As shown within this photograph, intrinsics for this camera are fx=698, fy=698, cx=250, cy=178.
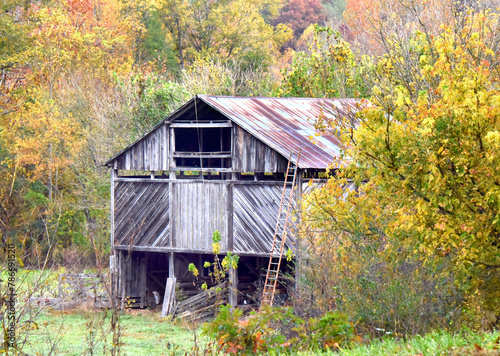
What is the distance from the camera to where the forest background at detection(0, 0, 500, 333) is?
9.22m

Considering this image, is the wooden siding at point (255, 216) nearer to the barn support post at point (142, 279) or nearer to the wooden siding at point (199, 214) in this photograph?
the wooden siding at point (199, 214)

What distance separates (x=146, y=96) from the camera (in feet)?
102

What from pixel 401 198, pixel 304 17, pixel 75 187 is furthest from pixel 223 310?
pixel 304 17

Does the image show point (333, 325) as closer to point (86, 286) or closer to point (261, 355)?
point (261, 355)

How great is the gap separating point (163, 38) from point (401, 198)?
38127mm

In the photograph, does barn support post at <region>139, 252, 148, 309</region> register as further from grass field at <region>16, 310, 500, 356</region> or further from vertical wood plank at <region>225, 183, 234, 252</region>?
vertical wood plank at <region>225, 183, 234, 252</region>

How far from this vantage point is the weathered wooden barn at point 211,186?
19.4 m

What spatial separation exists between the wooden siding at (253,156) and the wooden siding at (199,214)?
43.9 inches

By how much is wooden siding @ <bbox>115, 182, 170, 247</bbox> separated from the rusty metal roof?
3521mm

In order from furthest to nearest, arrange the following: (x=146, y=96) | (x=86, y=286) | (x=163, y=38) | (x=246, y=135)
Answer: (x=163, y=38), (x=146, y=96), (x=86, y=286), (x=246, y=135)

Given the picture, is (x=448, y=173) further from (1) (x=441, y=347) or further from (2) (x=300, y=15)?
(2) (x=300, y=15)

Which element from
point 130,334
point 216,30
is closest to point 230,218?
point 130,334

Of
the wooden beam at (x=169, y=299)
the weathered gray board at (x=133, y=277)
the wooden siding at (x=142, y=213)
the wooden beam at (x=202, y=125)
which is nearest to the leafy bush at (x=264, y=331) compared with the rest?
the wooden beam at (x=202, y=125)

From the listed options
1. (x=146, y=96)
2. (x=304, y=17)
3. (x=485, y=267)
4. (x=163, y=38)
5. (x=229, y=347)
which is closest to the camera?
(x=229, y=347)
